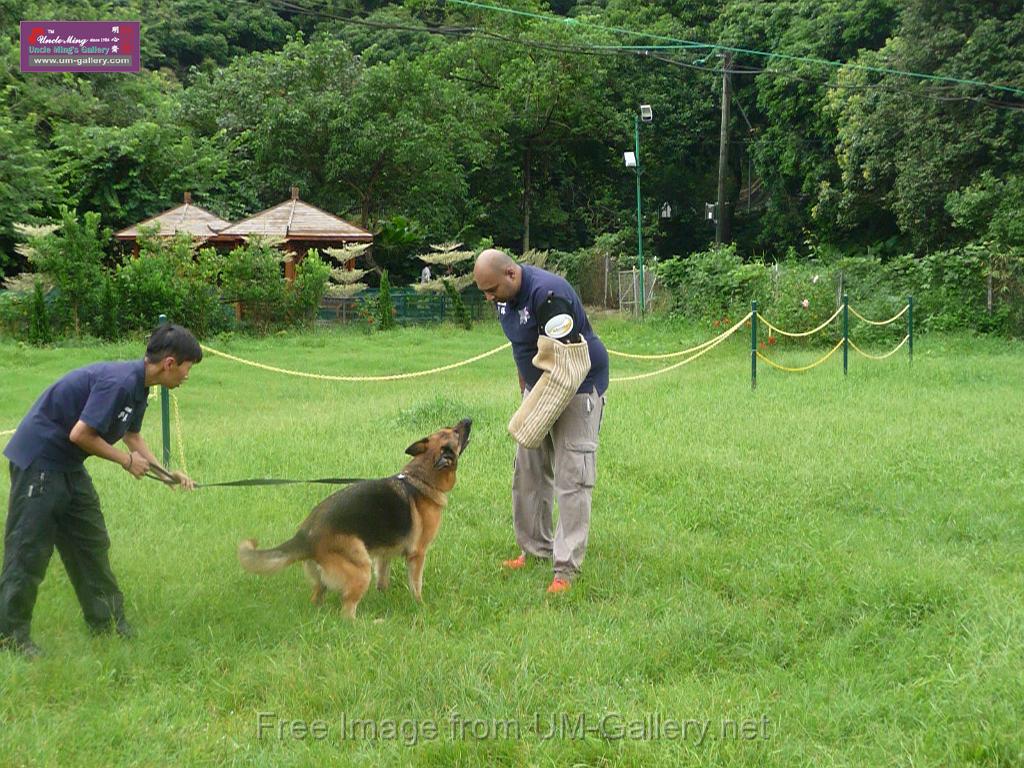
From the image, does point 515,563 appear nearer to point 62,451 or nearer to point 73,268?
point 62,451

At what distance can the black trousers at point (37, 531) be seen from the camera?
A: 4262 millimetres

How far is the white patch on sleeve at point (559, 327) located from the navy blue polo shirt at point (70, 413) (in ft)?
6.53

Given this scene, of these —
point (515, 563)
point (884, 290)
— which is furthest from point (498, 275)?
point (884, 290)

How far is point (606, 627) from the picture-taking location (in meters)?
4.68

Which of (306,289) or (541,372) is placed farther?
(306,289)

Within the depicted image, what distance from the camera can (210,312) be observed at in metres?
19.6

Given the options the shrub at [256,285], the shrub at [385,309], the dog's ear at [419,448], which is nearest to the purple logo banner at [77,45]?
the shrub at [256,285]

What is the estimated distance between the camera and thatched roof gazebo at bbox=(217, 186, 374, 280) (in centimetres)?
2555

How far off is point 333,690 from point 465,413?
621 cm

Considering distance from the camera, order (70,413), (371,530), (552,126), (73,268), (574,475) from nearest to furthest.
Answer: (70,413)
(371,530)
(574,475)
(73,268)
(552,126)

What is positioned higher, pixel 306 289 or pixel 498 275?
pixel 498 275

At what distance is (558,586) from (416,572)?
0.76 meters

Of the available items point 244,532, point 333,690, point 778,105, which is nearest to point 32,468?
point 333,690

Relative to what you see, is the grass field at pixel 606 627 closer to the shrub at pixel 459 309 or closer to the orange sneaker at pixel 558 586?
the orange sneaker at pixel 558 586
